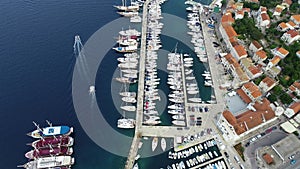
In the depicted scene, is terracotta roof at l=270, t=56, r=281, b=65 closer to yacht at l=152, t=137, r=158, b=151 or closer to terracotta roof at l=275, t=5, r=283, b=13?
terracotta roof at l=275, t=5, r=283, b=13

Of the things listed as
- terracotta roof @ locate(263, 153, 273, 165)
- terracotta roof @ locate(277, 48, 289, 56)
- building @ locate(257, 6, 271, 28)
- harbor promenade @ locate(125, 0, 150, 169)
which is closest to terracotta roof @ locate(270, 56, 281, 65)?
terracotta roof @ locate(277, 48, 289, 56)

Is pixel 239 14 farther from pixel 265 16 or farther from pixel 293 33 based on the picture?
pixel 293 33

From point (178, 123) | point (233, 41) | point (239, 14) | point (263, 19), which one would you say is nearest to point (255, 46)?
point (233, 41)

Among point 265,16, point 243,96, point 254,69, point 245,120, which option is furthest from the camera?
point 265,16

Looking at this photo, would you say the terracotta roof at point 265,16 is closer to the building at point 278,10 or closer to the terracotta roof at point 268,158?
the building at point 278,10

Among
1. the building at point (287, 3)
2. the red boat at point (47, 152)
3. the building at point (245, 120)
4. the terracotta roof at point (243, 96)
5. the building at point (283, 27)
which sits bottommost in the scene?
the red boat at point (47, 152)

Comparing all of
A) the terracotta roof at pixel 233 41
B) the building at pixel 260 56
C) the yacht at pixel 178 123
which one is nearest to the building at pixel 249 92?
the building at pixel 260 56
